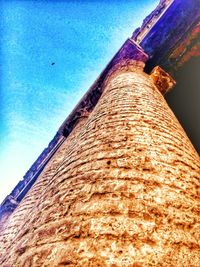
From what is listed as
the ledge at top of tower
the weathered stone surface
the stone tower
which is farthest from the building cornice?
the stone tower

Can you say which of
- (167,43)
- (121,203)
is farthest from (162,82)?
(121,203)

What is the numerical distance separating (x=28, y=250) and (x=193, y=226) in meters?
0.87

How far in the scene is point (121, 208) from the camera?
45.5 inches

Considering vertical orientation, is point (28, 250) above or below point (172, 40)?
below

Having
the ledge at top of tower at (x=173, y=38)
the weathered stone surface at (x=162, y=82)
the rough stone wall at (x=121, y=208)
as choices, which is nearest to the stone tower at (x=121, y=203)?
the rough stone wall at (x=121, y=208)

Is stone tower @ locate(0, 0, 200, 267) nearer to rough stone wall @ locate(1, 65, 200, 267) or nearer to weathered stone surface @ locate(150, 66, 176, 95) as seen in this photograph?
rough stone wall @ locate(1, 65, 200, 267)

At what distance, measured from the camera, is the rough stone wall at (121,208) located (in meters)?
0.98

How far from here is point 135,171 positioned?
141 cm

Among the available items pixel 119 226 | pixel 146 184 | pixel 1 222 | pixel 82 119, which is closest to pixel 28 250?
pixel 119 226

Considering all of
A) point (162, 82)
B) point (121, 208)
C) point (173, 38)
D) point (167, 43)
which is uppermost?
point (173, 38)

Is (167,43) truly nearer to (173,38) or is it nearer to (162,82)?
(173,38)

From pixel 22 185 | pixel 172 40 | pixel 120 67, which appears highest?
pixel 172 40

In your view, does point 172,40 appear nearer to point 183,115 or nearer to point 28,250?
point 183,115

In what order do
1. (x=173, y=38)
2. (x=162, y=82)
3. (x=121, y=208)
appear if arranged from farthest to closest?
(x=173, y=38), (x=162, y=82), (x=121, y=208)
